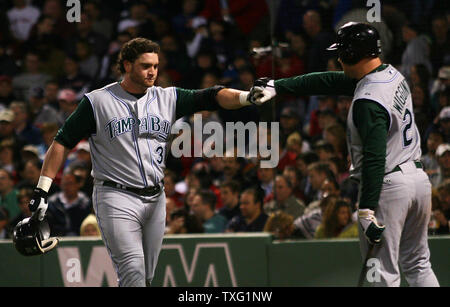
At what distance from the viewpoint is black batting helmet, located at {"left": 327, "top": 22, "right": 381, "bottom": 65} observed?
5285 mm

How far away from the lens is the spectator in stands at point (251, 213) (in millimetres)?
7961

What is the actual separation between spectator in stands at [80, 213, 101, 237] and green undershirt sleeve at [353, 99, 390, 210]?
3.58 metres

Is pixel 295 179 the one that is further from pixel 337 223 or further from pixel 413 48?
pixel 413 48

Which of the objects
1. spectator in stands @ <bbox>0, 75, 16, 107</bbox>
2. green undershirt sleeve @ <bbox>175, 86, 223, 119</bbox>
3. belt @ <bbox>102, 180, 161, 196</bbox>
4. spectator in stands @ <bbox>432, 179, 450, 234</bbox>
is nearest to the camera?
belt @ <bbox>102, 180, 161, 196</bbox>

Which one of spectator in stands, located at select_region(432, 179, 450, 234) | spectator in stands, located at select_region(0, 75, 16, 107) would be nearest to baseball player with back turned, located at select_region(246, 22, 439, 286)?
spectator in stands, located at select_region(432, 179, 450, 234)

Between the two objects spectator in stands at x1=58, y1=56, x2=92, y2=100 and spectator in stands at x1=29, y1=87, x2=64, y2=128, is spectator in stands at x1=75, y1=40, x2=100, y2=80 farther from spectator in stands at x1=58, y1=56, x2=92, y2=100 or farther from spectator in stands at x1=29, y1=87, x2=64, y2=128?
spectator in stands at x1=29, y1=87, x2=64, y2=128

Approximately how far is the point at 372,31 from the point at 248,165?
300 centimetres

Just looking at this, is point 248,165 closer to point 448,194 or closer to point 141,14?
point 448,194

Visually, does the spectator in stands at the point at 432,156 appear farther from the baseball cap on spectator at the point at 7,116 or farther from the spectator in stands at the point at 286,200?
the baseball cap on spectator at the point at 7,116

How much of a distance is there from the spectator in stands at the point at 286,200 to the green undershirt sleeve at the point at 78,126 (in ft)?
8.11

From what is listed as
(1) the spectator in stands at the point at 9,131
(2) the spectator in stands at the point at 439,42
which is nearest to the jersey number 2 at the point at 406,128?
(2) the spectator in stands at the point at 439,42

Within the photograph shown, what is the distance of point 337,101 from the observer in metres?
8.09
